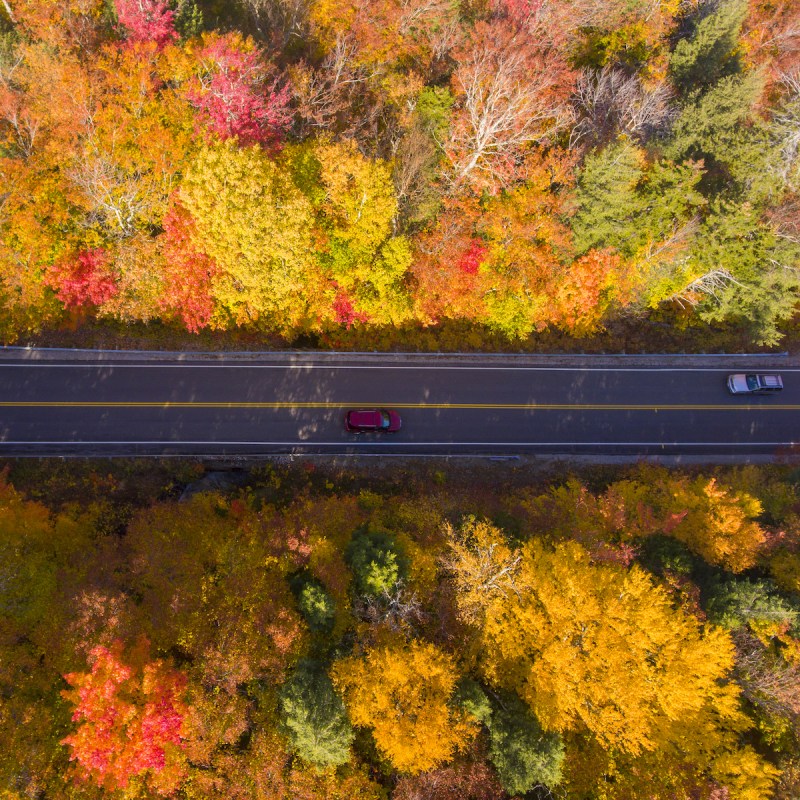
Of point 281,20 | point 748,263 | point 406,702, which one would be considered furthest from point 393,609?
point 281,20

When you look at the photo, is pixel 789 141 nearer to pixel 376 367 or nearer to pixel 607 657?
pixel 376 367

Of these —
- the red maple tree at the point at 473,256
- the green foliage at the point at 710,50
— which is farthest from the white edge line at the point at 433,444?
the green foliage at the point at 710,50

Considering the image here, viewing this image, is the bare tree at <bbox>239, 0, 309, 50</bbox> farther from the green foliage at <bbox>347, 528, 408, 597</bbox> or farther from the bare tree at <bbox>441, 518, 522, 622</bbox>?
the bare tree at <bbox>441, 518, 522, 622</bbox>

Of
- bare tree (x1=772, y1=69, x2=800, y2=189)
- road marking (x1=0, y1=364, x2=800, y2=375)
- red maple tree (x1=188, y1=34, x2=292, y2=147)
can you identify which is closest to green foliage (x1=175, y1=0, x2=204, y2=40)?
red maple tree (x1=188, y1=34, x2=292, y2=147)

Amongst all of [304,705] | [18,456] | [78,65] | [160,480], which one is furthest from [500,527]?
[78,65]

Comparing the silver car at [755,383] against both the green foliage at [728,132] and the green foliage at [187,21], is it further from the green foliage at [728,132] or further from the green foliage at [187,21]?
the green foliage at [187,21]

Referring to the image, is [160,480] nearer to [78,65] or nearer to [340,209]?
[340,209]

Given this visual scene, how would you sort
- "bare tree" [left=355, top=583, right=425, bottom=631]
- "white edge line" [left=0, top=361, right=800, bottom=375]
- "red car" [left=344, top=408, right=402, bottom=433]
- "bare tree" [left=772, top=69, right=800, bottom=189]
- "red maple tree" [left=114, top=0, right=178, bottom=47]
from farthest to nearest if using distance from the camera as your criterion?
"red car" [left=344, top=408, right=402, bottom=433] < "white edge line" [left=0, top=361, right=800, bottom=375] < "bare tree" [left=772, top=69, right=800, bottom=189] < "red maple tree" [left=114, top=0, right=178, bottom=47] < "bare tree" [left=355, top=583, right=425, bottom=631]
